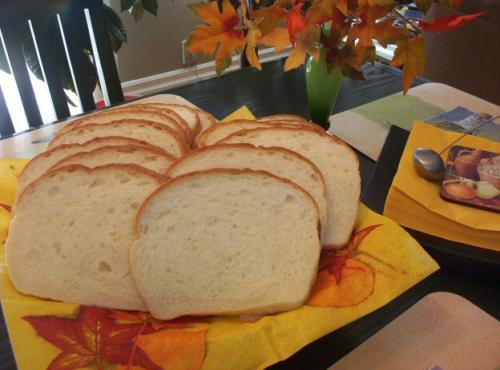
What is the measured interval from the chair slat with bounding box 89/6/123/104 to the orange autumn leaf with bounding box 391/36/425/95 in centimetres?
121

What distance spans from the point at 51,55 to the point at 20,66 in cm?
11

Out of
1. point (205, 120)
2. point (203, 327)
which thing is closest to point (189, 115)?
point (205, 120)

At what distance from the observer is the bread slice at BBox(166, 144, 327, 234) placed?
78cm

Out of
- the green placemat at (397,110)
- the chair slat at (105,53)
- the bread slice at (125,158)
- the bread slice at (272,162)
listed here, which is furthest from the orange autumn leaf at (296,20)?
the chair slat at (105,53)

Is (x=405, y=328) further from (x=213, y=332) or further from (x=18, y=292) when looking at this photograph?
(x=18, y=292)

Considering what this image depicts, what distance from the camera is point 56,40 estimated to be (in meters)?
1.57

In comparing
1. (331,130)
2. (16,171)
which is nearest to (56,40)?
(16,171)

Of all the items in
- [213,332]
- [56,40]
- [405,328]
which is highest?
[56,40]

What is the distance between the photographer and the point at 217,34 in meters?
0.83

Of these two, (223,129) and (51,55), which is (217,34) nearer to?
(223,129)

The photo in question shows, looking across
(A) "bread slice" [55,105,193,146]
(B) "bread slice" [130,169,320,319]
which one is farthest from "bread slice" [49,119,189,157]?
(B) "bread slice" [130,169,320,319]

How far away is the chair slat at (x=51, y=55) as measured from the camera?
148 centimetres

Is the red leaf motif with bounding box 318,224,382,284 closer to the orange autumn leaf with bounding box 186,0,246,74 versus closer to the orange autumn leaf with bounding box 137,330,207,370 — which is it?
the orange autumn leaf with bounding box 137,330,207,370

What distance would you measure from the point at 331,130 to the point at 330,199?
0.54m
